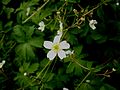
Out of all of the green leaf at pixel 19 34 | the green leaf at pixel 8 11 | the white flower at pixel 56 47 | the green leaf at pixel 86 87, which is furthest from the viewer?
the green leaf at pixel 8 11

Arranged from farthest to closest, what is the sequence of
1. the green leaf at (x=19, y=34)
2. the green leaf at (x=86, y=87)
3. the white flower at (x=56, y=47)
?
1. the green leaf at (x=19, y=34)
2. the green leaf at (x=86, y=87)
3. the white flower at (x=56, y=47)

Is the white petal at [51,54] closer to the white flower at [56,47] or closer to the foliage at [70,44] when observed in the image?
the white flower at [56,47]

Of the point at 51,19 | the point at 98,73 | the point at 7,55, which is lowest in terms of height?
the point at 98,73

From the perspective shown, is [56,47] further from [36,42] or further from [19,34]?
[19,34]

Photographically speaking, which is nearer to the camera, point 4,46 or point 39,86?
point 39,86

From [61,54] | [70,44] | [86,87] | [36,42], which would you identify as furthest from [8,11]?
[86,87]

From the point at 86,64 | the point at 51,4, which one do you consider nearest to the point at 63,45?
the point at 86,64

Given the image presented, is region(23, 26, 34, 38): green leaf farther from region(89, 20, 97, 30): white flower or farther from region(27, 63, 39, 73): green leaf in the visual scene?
region(89, 20, 97, 30): white flower

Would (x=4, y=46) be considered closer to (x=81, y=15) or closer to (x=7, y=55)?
(x=7, y=55)

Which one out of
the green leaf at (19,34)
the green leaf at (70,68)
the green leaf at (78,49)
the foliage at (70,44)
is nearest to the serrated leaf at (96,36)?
the foliage at (70,44)
